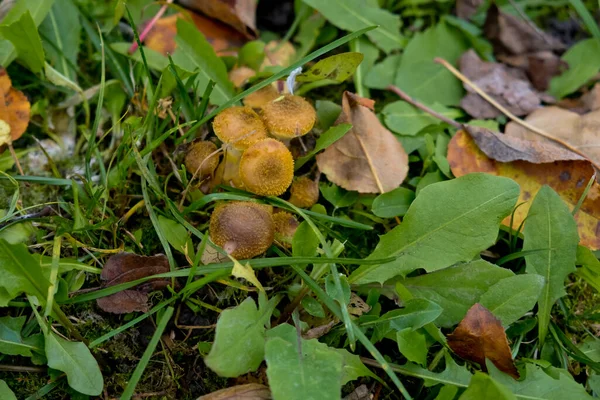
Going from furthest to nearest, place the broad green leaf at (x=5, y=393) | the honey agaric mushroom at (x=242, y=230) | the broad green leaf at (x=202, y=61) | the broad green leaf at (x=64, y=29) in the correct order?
the broad green leaf at (x=64, y=29)
the broad green leaf at (x=202, y=61)
the honey agaric mushroom at (x=242, y=230)
the broad green leaf at (x=5, y=393)

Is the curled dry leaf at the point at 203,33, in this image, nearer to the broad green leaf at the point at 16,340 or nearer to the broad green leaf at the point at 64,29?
the broad green leaf at the point at 64,29

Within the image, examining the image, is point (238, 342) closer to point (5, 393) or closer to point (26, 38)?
point (5, 393)

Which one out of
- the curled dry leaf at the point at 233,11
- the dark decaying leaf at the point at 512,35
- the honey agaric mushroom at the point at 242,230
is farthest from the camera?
the dark decaying leaf at the point at 512,35

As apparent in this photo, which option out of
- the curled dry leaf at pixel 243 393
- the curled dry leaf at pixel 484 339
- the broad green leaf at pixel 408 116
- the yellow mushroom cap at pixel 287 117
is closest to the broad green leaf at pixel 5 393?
the curled dry leaf at pixel 243 393

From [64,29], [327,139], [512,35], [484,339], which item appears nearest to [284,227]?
[327,139]

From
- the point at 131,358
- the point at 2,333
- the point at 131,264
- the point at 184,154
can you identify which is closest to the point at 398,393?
the point at 131,358

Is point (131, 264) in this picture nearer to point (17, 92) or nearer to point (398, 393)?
point (17, 92)

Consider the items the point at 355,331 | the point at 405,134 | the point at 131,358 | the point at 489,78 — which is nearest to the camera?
the point at 355,331
